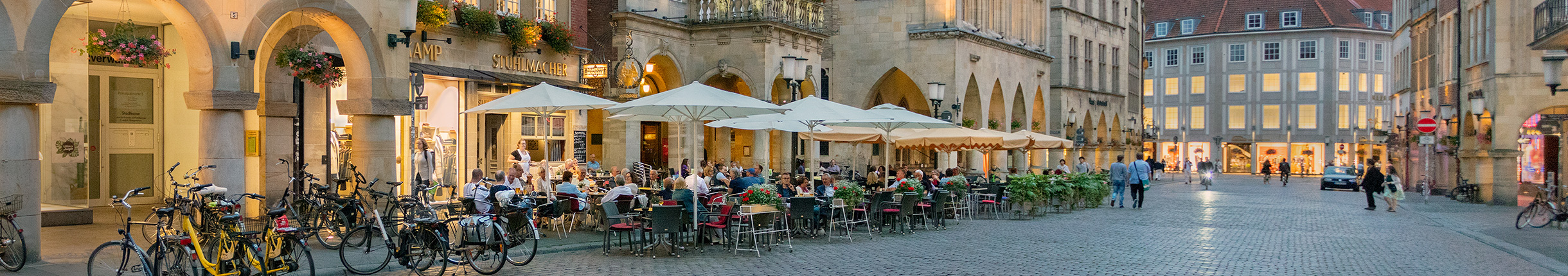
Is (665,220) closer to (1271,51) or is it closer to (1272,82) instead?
(1271,51)

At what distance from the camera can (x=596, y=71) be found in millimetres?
23969

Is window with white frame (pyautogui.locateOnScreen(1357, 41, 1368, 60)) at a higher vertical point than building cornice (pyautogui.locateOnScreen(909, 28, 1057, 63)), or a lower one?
higher

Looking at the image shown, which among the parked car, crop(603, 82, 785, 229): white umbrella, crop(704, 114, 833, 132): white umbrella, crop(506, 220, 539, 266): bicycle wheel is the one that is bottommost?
the parked car

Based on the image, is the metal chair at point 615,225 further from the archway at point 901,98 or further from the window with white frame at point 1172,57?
the window with white frame at point 1172,57

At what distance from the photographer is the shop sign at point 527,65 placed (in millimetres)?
22078

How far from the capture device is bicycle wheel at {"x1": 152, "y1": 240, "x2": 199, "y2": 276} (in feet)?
30.5

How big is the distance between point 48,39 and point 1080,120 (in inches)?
1753

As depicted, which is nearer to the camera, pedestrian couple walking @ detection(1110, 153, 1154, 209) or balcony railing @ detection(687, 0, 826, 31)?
pedestrian couple walking @ detection(1110, 153, 1154, 209)

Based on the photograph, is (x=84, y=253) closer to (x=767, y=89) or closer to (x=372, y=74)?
(x=372, y=74)

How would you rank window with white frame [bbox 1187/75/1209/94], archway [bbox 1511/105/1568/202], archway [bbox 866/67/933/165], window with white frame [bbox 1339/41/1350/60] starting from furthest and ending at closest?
1. window with white frame [bbox 1187/75/1209/94]
2. window with white frame [bbox 1339/41/1350/60]
3. archway [bbox 866/67/933/165]
4. archway [bbox 1511/105/1568/202]

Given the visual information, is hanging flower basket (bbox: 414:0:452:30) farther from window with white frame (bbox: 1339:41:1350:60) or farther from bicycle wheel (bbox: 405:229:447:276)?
window with white frame (bbox: 1339:41:1350:60)

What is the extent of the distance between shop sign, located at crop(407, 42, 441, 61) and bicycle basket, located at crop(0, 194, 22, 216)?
896 centimetres

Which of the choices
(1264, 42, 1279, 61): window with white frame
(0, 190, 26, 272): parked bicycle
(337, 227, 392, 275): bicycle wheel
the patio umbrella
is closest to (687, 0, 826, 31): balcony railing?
the patio umbrella

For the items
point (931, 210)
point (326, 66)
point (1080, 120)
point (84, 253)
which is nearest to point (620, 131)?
point (931, 210)
